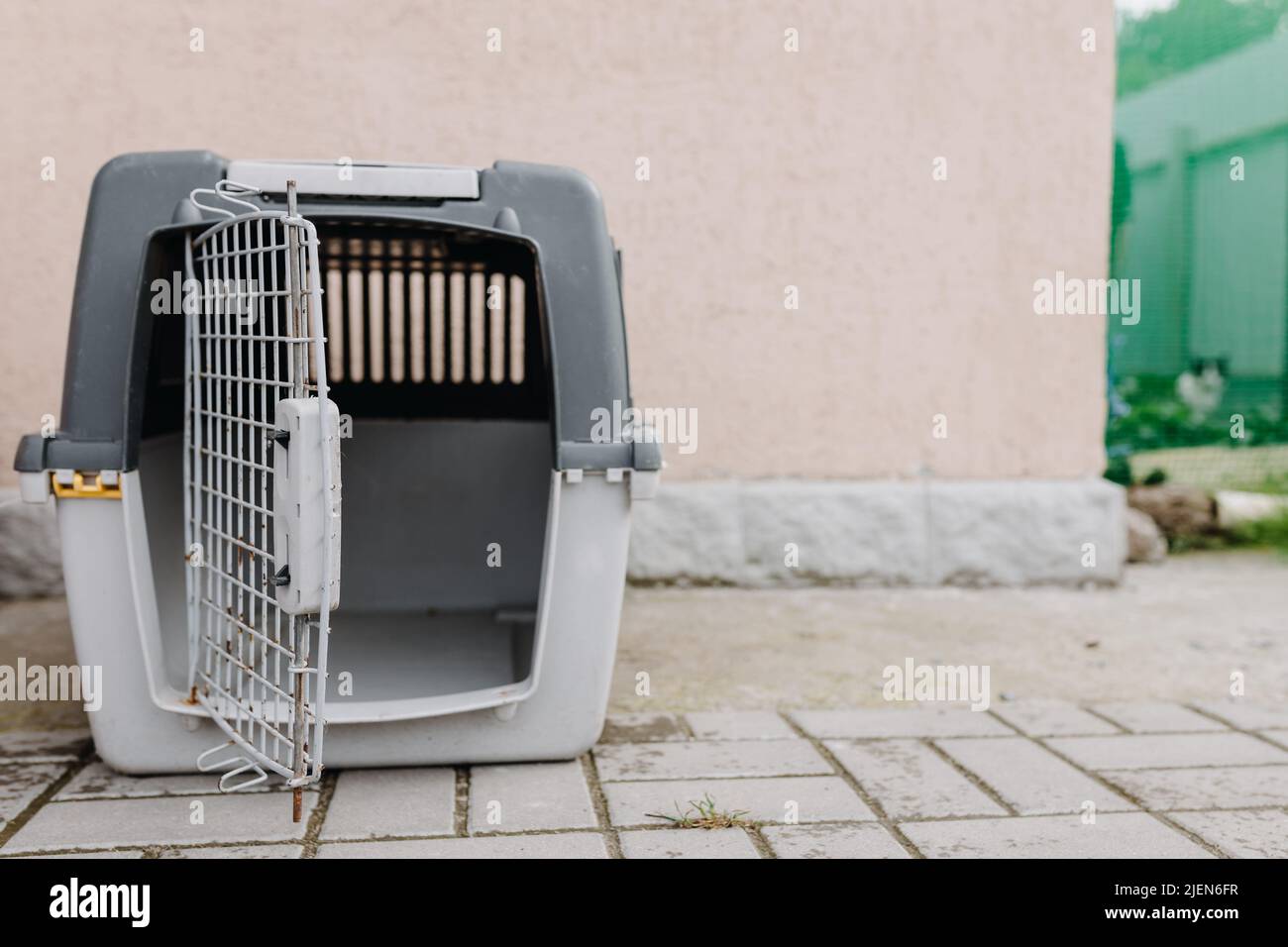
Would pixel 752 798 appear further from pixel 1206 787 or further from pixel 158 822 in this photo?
pixel 158 822

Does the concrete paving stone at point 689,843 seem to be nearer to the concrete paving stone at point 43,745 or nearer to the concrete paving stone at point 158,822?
the concrete paving stone at point 158,822

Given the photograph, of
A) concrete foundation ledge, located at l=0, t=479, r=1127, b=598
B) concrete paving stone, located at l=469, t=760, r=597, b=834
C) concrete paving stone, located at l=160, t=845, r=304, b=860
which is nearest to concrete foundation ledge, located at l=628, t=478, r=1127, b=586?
concrete foundation ledge, located at l=0, t=479, r=1127, b=598

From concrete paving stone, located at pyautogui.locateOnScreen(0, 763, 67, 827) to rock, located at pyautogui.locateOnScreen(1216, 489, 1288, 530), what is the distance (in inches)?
194

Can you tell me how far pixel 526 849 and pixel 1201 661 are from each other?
239 cm

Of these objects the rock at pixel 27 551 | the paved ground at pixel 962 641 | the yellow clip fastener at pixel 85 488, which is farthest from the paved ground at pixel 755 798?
the rock at pixel 27 551

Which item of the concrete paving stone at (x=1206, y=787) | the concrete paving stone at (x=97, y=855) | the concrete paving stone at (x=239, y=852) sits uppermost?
the concrete paving stone at (x=97, y=855)

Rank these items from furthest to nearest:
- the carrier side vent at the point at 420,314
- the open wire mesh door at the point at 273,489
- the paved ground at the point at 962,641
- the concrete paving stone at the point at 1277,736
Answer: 1. the carrier side vent at the point at 420,314
2. the paved ground at the point at 962,641
3. the concrete paving stone at the point at 1277,736
4. the open wire mesh door at the point at 273,489

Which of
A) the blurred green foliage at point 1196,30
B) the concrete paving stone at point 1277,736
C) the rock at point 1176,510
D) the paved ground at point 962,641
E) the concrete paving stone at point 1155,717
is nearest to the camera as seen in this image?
the concrete paving stone at point 1277,736

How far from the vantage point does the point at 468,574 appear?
336cm

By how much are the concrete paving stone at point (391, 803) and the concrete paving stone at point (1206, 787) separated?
1.42 meters

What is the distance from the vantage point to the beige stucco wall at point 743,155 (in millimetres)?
4129

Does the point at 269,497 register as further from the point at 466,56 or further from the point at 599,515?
the point at 466,56

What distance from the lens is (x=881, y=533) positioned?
4434 mm

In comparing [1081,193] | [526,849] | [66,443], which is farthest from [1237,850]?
[1081,193]
